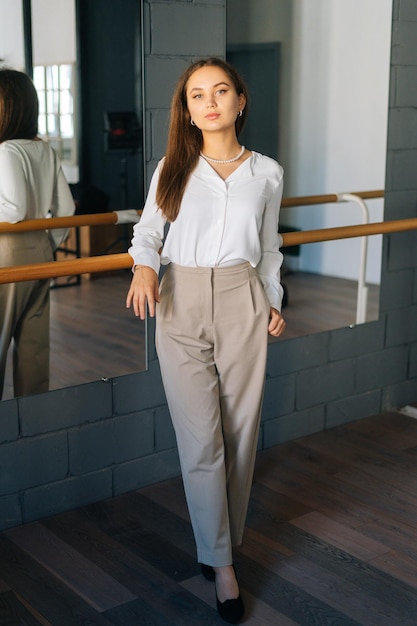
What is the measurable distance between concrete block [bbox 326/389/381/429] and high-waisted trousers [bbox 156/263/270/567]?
51.4 inches

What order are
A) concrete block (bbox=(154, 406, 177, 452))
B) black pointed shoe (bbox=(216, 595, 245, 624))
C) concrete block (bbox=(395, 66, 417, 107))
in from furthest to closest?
concrete block (bbox=(395, 66, 417, 107)) → concrete block (bbox=(154, 406, 177, 452)) → black pointed shoe (bbox=(216, 595, 245, 624))

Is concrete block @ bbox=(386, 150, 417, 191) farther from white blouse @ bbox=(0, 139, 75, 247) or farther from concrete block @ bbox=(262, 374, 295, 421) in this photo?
white blouse @ bbox=(0, 139, 75, 247)

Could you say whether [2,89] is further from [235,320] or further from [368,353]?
[368,353]

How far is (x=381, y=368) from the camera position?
11.5ft

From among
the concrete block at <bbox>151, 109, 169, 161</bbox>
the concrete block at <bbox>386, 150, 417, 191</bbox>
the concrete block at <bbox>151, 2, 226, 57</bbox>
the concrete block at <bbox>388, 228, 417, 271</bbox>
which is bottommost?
the concrete block at <bbox>388, 228, 417, 271</bbox>

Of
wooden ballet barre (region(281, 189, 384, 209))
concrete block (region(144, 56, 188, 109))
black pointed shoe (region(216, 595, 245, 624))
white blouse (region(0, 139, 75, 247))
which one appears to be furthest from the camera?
wooden ballet barre (region(281, 189, 384, 209))

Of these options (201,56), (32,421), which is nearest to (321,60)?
(201,56)

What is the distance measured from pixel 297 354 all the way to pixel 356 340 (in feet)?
1.10

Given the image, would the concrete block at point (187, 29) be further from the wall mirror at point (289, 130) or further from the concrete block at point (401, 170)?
the concrete block at point (401, 170)

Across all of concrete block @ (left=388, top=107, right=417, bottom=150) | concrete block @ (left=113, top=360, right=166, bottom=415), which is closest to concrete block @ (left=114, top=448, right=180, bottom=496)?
concrete block @ (left=113, top=360, right=166, bottom=415)

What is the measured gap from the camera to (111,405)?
2686 mm

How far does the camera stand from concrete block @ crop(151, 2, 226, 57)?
2.57 metres

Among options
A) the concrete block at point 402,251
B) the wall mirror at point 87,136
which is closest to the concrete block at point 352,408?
the concrete block at point 402,251

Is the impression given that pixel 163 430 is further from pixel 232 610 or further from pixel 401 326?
pixel 401 326
